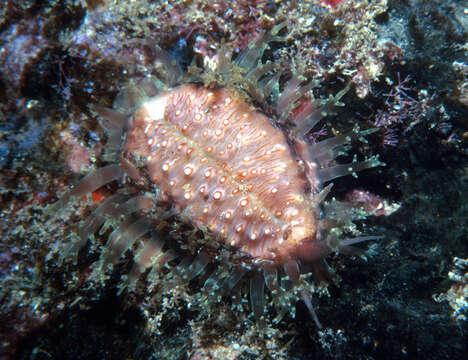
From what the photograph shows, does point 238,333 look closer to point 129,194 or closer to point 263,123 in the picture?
point 129,194

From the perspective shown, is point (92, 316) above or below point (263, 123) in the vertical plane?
below

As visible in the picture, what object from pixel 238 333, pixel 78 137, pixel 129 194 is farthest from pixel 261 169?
pixel 78 137

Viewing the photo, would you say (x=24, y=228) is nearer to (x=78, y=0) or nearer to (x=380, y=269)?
(x=78, y=0)

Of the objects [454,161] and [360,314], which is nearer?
[360,314]

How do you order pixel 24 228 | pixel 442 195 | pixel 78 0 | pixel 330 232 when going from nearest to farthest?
pixel 330 232 → pixel 24 228 → pixel 78 0 → pixel 442 195

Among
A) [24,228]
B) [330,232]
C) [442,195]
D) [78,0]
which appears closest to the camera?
[330,232]

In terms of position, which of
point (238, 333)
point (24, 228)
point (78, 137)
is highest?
point (78, 137)
